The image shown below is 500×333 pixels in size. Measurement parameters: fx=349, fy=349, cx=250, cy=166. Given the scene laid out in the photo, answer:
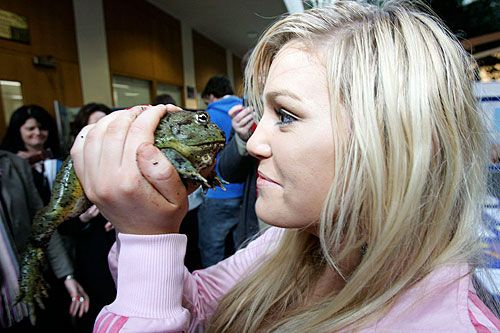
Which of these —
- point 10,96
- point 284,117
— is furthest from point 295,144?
point 10,96

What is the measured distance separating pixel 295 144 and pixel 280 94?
10 cm

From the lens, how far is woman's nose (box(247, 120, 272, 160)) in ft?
2.20

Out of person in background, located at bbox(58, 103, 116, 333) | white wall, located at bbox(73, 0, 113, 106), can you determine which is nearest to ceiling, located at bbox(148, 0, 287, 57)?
white wall, located at bbox(73, 0, 113, 106)

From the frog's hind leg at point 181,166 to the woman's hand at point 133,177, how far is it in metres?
0.02

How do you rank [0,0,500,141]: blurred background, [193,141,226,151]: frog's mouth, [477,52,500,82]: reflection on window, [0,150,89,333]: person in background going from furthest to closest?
[0,0,500,141]: blurred background < [477,52,500,82]: reflection on window < [0,150,89,333]: person in background < [193,141,226,151]: frog's mouth

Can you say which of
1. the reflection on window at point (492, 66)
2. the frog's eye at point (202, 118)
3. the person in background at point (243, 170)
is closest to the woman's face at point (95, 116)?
the person in background at point (243, 170)

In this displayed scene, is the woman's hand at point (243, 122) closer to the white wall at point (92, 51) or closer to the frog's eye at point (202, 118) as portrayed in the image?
the frog's eye at point (202, 118)

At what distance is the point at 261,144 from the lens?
678mm

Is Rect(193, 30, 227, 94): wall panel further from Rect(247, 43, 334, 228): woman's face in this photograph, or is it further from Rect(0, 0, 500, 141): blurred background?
Rect(247, 43, 334, 228): woman's face

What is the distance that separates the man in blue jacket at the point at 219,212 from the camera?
Answer: 2.49 m

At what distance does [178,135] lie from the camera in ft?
2.31

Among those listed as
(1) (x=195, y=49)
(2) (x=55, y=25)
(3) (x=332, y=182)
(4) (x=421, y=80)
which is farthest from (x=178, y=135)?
(1) (x=195, y=49)

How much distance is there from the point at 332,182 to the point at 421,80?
225mm

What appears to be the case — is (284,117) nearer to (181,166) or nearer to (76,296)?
(181,166)
